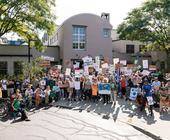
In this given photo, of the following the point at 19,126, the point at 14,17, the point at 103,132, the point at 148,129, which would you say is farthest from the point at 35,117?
the point at 14,17

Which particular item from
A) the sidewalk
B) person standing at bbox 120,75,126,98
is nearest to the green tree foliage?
person standing at bbox 120,75,126,98

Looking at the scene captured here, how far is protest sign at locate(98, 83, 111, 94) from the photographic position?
869 inches

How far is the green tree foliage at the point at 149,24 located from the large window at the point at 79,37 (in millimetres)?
4948

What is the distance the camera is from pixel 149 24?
42.0 m

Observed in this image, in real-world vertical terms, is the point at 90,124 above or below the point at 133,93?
below

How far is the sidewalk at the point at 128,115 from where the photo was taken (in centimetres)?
1521

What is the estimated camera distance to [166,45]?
43156 mm

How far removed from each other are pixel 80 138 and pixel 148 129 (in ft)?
9.93

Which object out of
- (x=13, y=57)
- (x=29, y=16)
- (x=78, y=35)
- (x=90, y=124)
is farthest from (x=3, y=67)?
(x=90, y=124)

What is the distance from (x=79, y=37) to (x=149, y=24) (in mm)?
8040

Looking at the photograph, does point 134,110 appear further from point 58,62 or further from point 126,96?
point 58,62

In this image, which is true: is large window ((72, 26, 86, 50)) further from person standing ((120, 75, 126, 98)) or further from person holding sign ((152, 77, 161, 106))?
person holding sign ((152, 77, 161, 106))

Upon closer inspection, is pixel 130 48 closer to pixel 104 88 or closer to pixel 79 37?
pixel 79 37

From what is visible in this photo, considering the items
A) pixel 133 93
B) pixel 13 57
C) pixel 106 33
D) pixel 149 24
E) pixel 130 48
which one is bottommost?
pixel 133 93
